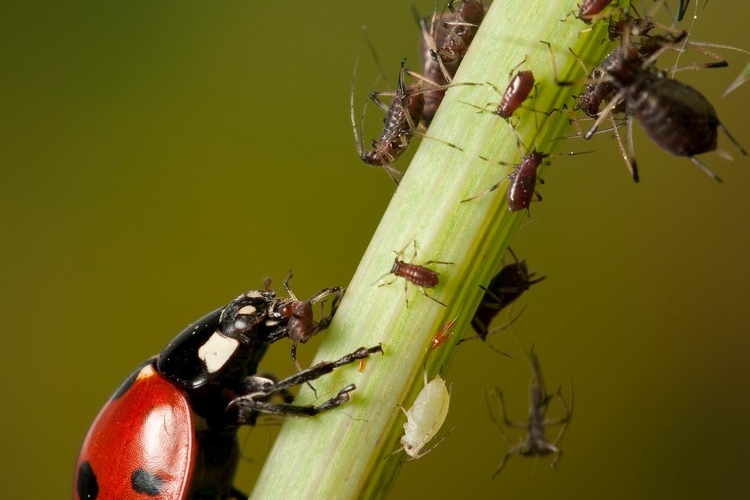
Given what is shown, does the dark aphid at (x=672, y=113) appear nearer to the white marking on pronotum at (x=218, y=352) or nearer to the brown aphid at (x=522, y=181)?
the brown aphid at (x=522, y=181)

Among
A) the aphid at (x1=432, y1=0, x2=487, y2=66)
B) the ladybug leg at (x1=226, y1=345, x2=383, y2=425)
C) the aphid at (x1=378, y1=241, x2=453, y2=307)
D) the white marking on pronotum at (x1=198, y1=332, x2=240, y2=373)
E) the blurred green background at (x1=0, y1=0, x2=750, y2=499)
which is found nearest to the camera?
the aphid at (x1=378, y1=241, x2=453, y2=307)

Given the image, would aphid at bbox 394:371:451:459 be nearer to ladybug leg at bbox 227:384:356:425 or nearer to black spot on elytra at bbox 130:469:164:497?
ladybug leg at bbox 227:384:356:425

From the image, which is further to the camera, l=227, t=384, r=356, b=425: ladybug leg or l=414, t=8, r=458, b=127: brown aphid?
l=414, t=8, r=458, b=127: brown aphid

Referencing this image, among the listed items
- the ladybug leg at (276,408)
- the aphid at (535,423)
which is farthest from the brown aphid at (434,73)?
the aphid at (535,423)

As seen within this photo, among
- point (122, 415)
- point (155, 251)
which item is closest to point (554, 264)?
point (155, 251)

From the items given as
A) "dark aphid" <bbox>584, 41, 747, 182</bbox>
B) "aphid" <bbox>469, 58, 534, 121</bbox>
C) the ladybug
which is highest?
"dark aphid" <bbox>584, 41, 747, 182</bbox>

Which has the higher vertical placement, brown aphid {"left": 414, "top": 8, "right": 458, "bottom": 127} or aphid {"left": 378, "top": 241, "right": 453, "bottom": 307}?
brown aphid {"left": 414, "top": 8, "right": 458, "bottom": 127}

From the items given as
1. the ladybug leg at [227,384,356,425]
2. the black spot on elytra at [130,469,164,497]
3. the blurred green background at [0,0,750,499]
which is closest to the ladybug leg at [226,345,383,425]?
the ladybug leg at [227,384,356,425]

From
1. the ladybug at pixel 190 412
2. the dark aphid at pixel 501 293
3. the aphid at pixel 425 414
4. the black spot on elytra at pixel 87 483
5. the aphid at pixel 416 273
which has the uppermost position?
the dark aphid at pixel 501 293
